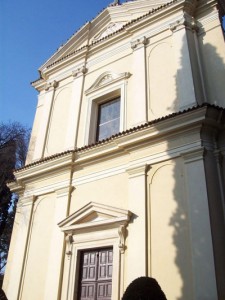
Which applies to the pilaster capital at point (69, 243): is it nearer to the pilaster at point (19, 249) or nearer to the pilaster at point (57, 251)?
the pilaster at point (57, 251)

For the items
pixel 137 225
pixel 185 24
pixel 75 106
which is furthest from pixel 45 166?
pixel 185 24

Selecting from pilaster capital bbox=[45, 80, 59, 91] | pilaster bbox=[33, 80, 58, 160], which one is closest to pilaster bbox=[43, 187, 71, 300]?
pilaster bbox=[33, 80, 58, 160]

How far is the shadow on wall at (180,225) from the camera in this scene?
6371mm

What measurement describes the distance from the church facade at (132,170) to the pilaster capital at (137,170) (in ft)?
0.13

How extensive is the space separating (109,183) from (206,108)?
11.1 feet

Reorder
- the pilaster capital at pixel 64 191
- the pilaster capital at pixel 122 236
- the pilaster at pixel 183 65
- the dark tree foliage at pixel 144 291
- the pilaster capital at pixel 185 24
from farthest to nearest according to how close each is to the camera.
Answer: the pilaster capital at pixel 185 24 → the pilaster capital at pixel 64 191 → the pilaster at pixel 183 65 → the pilaster capital at pixel 122 236 → the dark tree foliage at pixel 144 291

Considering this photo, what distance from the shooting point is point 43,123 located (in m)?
12.7

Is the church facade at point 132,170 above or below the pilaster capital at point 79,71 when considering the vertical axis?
below

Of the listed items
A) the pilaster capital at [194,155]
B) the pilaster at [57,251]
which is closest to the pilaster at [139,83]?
the pilaster capital at [194,155]

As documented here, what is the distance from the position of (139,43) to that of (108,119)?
111 inches

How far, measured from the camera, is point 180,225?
7.01 metres

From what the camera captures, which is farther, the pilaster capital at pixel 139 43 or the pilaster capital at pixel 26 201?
the pilaster capital at pixel 139 43

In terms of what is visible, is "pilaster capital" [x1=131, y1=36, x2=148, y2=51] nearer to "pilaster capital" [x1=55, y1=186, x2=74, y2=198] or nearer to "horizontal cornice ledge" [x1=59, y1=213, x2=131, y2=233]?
"pilaster capital" [x1=55, y1=186, x2=74, y2=198]

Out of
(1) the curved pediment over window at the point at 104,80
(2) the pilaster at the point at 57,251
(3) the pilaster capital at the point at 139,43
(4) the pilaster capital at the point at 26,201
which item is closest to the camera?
(2) the pilaster at the point at 57,251
